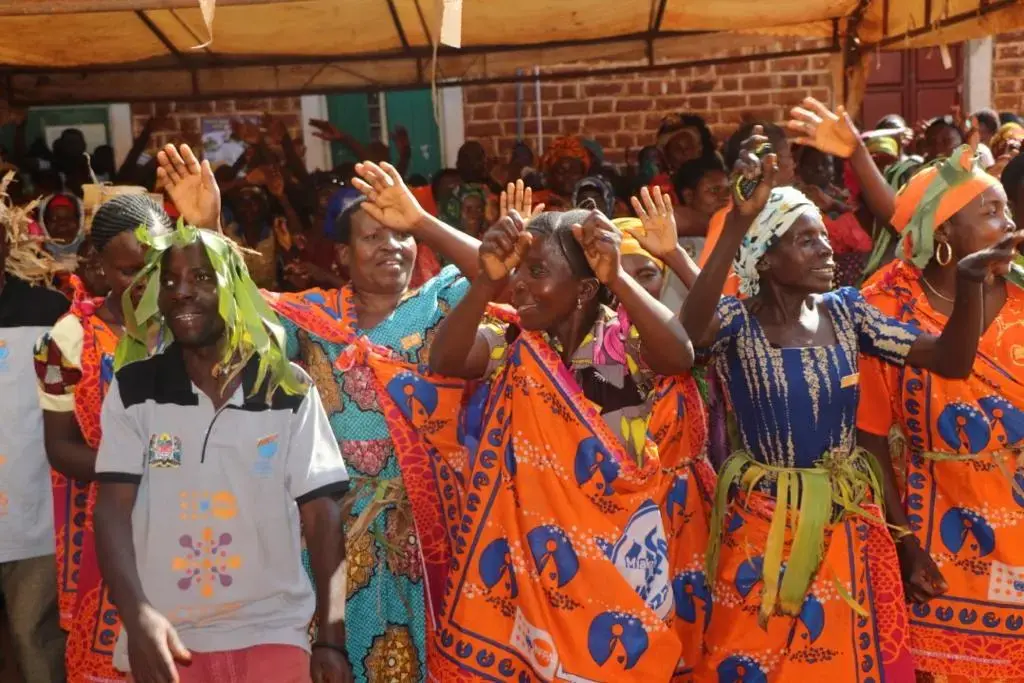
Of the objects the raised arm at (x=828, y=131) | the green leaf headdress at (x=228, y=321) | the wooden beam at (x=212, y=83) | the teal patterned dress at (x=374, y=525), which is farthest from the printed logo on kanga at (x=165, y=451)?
the wooden beam at (x=212, y=83)

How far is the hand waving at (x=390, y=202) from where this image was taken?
3529mm

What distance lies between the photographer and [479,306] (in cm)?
319

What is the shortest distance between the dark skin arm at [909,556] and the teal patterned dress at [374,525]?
1.42 m

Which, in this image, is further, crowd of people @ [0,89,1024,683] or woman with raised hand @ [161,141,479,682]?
woman with raised hand @ [161,141,479,682]

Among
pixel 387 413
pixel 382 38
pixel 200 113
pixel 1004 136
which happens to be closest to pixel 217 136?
pixel 200 113

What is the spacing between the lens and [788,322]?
3514 mm

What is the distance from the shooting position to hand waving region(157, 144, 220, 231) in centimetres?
370

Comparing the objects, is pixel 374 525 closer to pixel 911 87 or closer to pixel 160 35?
pixel 160 35

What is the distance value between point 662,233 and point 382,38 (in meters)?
3.06

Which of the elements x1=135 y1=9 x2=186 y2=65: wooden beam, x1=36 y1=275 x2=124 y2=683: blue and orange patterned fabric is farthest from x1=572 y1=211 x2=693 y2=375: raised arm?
x1=135 y1=9 x2=186 y2=65: wooden beam

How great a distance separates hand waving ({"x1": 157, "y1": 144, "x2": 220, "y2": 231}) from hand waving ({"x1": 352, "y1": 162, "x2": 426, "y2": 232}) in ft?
1.66

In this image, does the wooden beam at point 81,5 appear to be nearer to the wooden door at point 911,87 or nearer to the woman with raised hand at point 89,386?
the woman with raised hand at point 89,386

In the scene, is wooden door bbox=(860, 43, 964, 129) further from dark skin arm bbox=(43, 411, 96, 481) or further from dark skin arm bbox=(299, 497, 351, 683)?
dark skin arm bbox=(299, 497, 351, 683)

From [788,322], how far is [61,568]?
7.82ft
